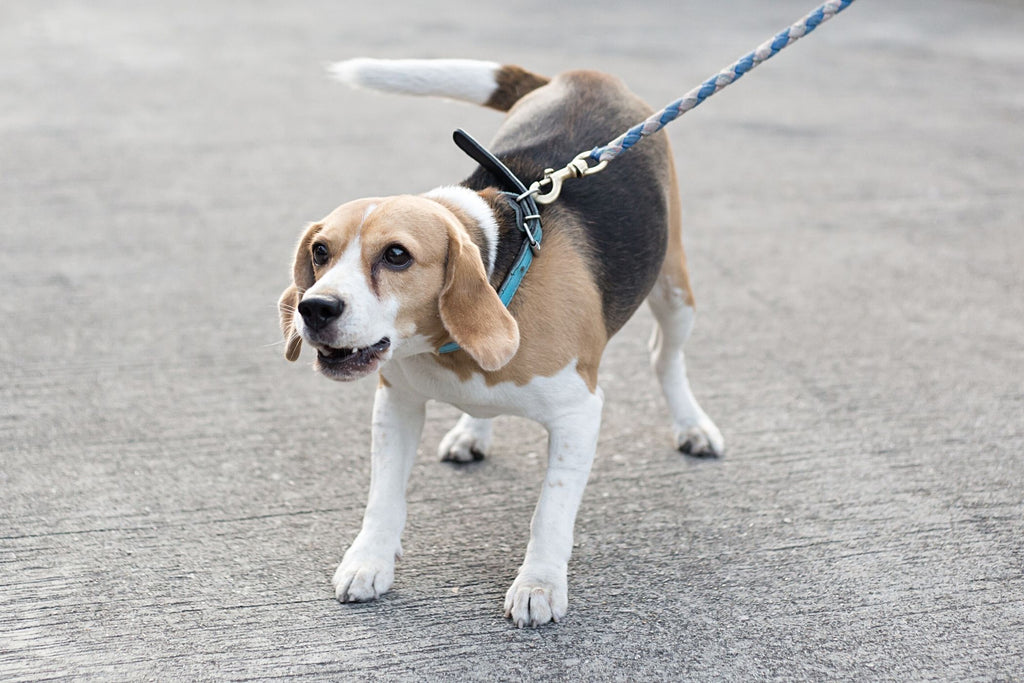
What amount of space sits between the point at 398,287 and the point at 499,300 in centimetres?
25

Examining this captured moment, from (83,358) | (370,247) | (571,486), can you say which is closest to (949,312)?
(571,486)

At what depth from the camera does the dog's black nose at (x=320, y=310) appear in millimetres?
2412

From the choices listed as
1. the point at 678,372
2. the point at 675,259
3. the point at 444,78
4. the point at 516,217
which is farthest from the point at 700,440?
the point at 444,78

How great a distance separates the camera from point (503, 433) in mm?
3945

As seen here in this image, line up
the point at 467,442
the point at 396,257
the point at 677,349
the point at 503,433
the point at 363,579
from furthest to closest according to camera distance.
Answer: the point at 503,433 < the point at 677,349 < the point at 467,442 < the point at 363,579 < the point at 396,257

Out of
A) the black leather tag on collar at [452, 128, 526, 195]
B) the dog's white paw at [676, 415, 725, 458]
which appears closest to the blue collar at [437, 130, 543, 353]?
the black leather tag on collar at [452, 128, 526, 195]

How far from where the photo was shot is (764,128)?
26.8ft

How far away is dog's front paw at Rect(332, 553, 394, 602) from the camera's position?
2.93 meters

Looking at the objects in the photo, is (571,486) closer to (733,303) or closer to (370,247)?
(370,247)

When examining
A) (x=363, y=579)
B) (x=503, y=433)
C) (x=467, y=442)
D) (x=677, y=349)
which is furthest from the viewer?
(x=503, y=433)

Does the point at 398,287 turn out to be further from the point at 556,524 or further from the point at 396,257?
the point at 556,524

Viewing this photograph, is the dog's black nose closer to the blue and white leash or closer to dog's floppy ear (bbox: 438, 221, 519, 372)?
dog's floppy ear (bbox: 438, 221, 519, 372)

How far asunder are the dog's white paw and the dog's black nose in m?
1.73

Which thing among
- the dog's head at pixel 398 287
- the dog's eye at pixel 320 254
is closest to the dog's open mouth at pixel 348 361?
the dog's head at pixel 398 287
